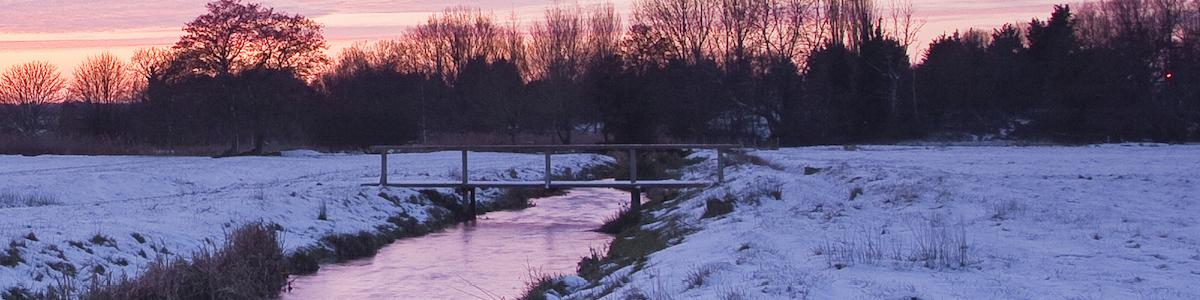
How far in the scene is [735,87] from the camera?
68.8 meters

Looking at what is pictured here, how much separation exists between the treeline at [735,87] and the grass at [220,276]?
36750 millimetres

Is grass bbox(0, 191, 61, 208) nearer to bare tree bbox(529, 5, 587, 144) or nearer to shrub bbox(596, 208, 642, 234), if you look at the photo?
shrub bbox(596, 208, 642, 234)

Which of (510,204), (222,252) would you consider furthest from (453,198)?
(222,252)

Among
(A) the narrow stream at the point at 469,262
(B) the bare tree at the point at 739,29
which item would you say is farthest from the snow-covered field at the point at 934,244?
(B) the bare tree at the point at 739,29

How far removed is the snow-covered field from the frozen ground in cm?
610

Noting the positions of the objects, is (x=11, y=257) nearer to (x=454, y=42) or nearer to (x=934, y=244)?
(x=934, y=244)

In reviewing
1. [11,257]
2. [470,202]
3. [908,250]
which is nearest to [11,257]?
[11,257]

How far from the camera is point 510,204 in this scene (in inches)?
1121

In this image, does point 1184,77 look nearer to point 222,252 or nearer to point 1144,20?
point 1144,20

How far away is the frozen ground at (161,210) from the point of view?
12945mm

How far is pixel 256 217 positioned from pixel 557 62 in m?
66.8

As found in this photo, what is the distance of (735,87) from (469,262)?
53037mm

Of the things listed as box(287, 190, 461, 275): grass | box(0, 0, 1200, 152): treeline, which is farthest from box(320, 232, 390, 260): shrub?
box(0, 0, 1200, 152): treeline

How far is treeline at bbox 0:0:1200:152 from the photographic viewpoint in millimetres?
51188
